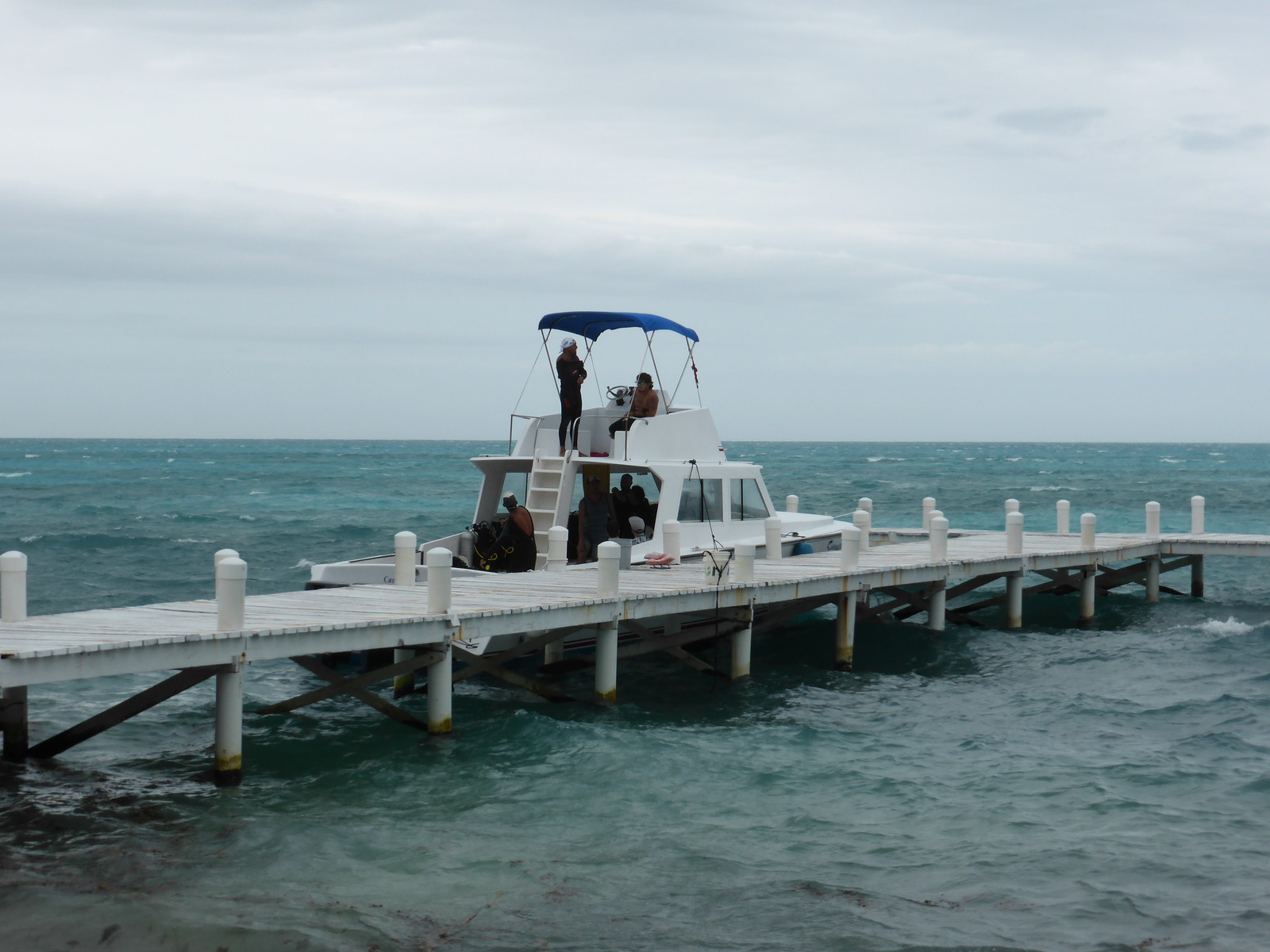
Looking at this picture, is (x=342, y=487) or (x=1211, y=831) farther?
(x=342, y=487)

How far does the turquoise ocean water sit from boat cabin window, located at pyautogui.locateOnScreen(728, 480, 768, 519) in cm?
221

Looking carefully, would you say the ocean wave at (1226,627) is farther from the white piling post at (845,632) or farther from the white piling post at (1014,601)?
the white piling post at (845,632)

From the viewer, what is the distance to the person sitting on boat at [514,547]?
54.2 feet

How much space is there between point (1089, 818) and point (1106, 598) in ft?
51.6

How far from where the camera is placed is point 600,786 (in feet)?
37.7

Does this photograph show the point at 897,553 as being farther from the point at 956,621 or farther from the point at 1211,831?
the point at 1211,831

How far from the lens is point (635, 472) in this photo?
57.7 feet

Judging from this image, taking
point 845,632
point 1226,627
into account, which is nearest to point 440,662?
point 845,632

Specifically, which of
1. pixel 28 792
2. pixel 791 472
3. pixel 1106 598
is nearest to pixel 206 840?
pixel 28 792

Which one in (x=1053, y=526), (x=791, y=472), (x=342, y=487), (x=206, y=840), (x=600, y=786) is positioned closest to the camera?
(x=206, y=840)

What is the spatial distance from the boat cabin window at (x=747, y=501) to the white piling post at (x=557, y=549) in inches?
126

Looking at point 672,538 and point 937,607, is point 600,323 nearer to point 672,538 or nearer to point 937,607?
point 672,538

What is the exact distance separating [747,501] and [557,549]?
3.82 meters

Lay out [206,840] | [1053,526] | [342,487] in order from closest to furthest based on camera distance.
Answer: [206,840] < [1053,526] < [342,487]
